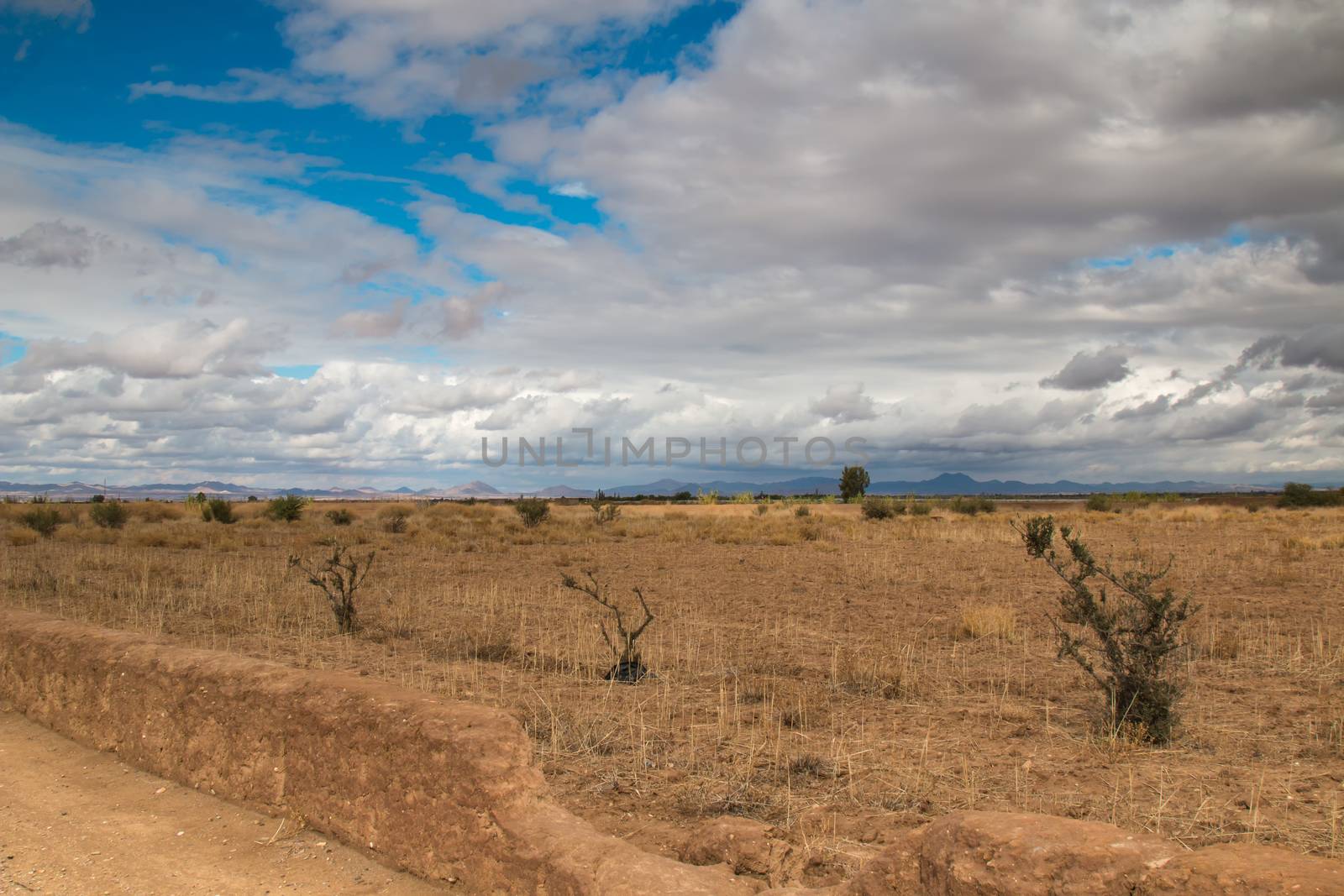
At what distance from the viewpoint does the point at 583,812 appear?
5.96 m

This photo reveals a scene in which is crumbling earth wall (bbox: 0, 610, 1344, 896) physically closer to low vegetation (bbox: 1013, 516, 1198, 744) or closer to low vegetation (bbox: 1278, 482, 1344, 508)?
low vegetation (bbox: 1013, 516, 1198, 744)

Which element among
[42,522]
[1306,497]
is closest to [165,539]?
[42,522]

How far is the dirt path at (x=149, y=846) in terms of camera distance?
4914mm

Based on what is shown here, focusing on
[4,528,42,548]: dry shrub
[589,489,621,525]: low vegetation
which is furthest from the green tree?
[4,528,42,548]: dry shrub

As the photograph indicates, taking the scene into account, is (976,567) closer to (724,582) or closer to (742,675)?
(724,582)

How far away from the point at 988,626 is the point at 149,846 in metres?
10.6

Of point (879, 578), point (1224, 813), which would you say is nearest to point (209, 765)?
point (1224, 813)

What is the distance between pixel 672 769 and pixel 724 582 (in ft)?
40.3

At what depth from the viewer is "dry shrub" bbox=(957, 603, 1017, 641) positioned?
1277 centimetres

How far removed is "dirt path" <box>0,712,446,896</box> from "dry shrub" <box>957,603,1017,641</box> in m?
9.54

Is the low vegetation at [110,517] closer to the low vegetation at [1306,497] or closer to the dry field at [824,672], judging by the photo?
the dry field at [824,672]

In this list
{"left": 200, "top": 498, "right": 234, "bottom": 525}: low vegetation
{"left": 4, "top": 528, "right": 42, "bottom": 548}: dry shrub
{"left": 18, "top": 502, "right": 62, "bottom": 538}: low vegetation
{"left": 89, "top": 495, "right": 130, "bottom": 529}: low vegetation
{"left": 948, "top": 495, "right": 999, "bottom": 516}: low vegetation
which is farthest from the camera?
{"left": 948, "top": 495, "right": 999, "bottom": 516}: low vegetation

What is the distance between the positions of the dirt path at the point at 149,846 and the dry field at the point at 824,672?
1622 millimetres

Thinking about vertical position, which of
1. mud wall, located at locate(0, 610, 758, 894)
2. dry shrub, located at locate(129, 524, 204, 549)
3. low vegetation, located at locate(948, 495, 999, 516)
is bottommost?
low vegetation, located at locate(948, 495, 999, 516)
